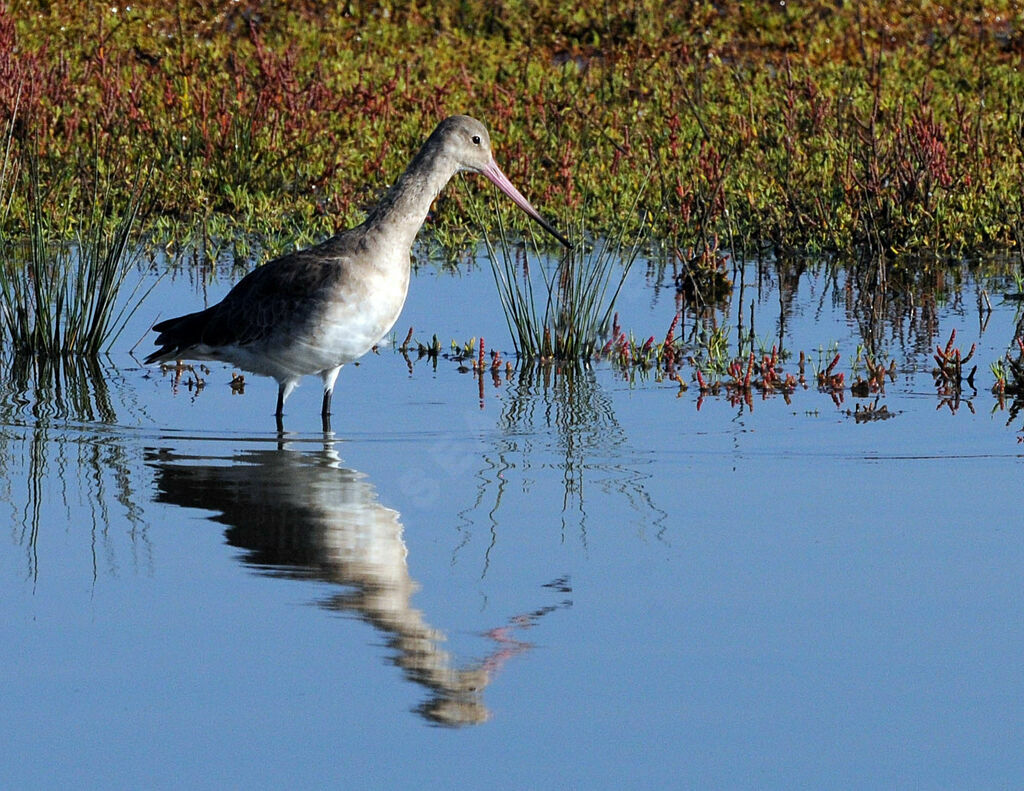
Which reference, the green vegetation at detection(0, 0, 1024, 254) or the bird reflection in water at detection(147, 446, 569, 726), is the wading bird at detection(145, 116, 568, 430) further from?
the green vegetation at detection(0, 0, 1024, 254)

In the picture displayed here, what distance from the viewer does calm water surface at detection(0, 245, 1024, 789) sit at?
12.7 feet

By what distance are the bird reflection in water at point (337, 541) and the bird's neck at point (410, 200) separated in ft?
3.30

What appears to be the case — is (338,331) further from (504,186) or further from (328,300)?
(504,186)

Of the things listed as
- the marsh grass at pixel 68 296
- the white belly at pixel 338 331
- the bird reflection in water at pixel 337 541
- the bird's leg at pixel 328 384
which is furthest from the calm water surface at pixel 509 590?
the marsh grass at pixel 68 296

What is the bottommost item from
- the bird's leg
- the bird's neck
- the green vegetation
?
the bird's leg

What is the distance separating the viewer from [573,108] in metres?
13.6

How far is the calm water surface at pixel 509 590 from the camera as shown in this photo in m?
3.87

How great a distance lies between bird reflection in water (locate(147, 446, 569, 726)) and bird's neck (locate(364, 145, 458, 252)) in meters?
1.00

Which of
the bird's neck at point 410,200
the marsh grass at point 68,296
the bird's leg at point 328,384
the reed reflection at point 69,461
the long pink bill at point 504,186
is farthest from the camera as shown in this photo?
the marsh grass at point 68,296

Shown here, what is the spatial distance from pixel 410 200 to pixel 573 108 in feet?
21.0

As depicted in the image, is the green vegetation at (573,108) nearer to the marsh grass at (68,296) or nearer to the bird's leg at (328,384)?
the marsh grass at (68,296)

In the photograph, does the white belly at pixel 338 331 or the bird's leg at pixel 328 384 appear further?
the bird's leg at pixel 328 384

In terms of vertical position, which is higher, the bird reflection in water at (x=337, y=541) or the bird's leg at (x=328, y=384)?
the bird's leg at (x=328, y=384)

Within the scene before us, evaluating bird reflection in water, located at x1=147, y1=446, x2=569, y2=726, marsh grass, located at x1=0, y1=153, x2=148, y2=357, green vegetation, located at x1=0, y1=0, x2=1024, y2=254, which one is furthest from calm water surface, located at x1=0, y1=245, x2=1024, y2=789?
green vegetation, located at x1=0, y1=0, x2=1024, y2=254
